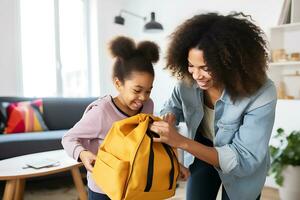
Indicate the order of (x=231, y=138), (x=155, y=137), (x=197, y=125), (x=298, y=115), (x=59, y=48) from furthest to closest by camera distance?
1. (x=59, y=48)
2. (x=298, y=115)
3. (x=197, y=125)
4. (x=231, y=138)
5. (x=155, y=137)

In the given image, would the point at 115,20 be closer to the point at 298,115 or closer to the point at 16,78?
the point at 16,78

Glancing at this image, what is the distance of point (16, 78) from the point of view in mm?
3178

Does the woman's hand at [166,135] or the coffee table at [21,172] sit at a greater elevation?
the woman's hand at [166,135]

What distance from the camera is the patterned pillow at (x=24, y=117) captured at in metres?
2.77

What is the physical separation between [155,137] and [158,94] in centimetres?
289

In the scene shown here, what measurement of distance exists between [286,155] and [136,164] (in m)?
1.74

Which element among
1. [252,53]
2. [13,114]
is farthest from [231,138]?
[13,114]

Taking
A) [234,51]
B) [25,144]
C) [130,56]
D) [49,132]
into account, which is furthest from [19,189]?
[234,51]

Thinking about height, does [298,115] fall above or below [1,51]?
below

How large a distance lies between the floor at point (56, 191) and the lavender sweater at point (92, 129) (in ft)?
4.68

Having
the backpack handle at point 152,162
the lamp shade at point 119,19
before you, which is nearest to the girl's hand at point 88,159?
the backpack handle at point 152,162

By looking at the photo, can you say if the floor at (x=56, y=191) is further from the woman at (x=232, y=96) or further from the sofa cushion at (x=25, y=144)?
the woman at (x=232, y=96)

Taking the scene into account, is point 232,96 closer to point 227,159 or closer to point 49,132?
point 227,159

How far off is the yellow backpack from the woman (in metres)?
0.04
